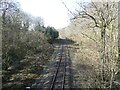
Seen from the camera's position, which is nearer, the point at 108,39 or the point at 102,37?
the point at 108,39

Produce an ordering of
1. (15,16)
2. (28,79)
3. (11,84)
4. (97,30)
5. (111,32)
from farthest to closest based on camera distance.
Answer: (15,16) → (28,79) → (11,84) → (97,30) → (111,32)

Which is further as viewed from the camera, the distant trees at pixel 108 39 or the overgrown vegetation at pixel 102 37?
the overgrown vegetation at pixel 102 37

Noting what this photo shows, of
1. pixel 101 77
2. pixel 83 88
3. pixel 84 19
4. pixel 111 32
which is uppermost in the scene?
pixel 84 19

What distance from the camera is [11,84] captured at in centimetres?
1808

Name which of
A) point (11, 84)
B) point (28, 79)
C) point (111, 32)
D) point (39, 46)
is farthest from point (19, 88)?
point (39, 46)

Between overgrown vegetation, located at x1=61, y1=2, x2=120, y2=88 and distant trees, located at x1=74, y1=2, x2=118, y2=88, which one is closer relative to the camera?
distant trees, located at x1=74, y1=2, x2=118, y2=88

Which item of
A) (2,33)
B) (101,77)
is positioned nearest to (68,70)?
(2,33)

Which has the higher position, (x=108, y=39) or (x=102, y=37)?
(x=102, y=37)

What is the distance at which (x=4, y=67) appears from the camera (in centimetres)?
2261

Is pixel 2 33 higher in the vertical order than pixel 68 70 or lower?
higher

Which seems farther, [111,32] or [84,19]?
[84,19]

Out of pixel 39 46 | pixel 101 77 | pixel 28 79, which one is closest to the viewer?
pixel 101 77

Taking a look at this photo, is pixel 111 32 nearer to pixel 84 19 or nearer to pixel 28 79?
pixel 84 19

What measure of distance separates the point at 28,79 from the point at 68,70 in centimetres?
562
